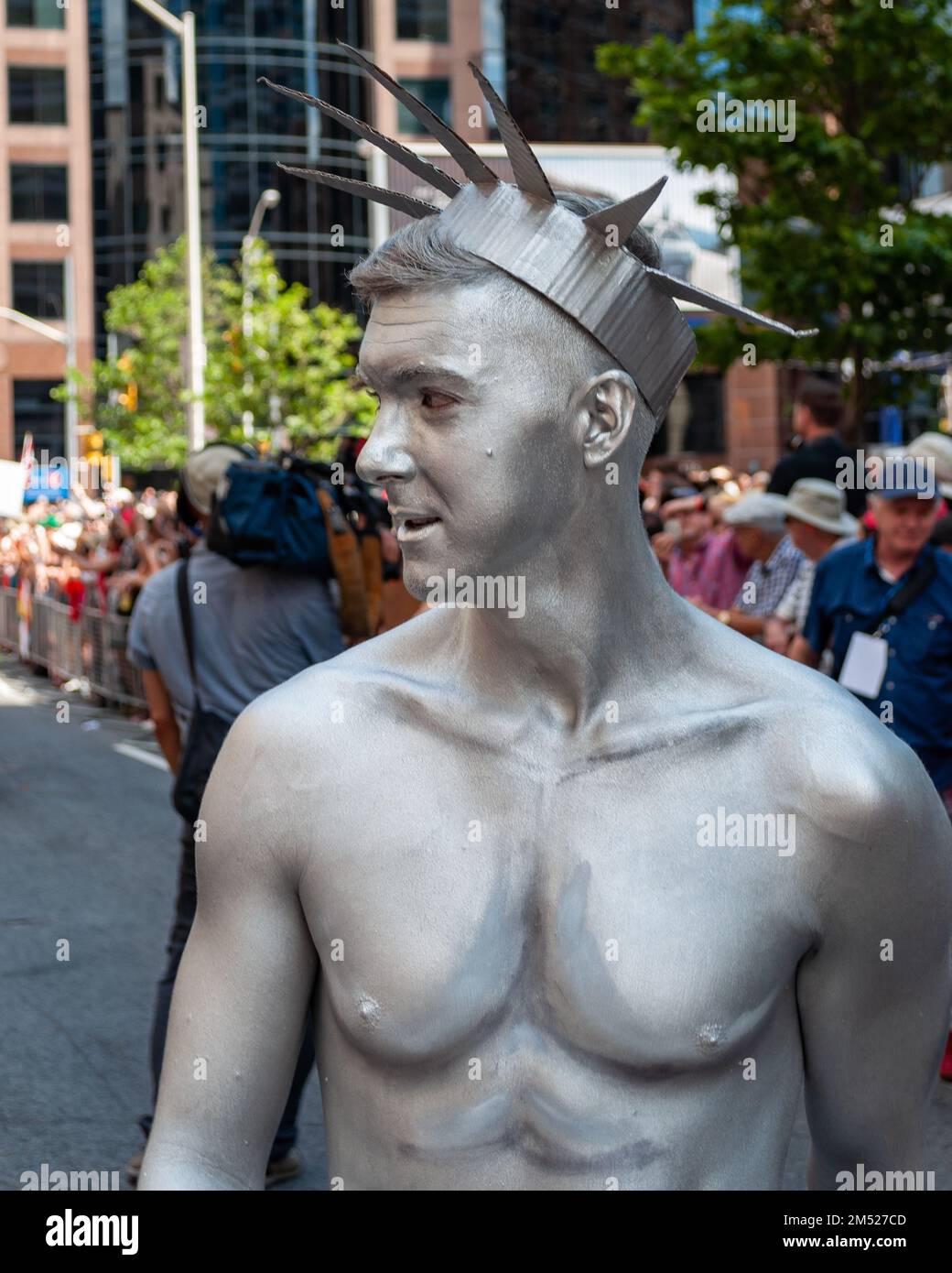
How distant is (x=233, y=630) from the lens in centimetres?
555

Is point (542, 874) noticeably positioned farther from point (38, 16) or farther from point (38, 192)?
point (38, 16)

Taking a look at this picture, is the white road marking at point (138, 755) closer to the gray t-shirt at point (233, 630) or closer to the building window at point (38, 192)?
the gray t-shirt at point (233, 630)

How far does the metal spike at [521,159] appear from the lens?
1.56m

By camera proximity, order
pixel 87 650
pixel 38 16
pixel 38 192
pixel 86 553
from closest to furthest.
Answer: pixel 87 650, pixel 86 553, pixel 38 192, pixel 38 16

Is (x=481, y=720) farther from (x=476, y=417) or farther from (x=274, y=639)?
(x=274, y=639)

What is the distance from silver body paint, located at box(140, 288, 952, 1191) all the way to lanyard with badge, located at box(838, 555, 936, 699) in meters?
4.75

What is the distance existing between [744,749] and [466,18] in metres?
62.5

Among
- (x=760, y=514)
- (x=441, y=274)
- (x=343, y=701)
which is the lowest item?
(x=760, y=514)

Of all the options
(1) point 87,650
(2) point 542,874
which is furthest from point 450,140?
(1) point 87,650

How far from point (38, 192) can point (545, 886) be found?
6593 cm

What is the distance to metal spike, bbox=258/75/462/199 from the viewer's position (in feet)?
5.44

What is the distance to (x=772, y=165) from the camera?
16297 mm

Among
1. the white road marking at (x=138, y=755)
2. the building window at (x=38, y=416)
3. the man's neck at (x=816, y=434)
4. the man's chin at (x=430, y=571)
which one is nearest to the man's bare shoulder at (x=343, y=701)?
the man's chin at (x=430, y=571)

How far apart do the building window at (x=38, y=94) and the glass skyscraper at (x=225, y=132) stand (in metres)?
1.12
